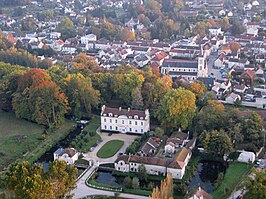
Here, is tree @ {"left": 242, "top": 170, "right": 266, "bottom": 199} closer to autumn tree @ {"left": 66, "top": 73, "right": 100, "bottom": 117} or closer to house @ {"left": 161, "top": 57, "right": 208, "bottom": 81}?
autumn tree @ {"left": 66, "top": 73, "right": 100, "bottom": 117}

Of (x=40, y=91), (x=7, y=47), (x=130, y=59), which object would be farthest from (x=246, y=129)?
(x=7, y=47)

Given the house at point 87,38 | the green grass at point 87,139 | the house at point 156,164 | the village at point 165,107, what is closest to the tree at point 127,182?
the village at point 165,107

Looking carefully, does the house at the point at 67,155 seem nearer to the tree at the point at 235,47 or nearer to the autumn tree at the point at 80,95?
the autumn tree at the point at 80,95

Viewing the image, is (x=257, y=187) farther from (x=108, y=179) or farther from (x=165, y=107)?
(x=165, y=107)

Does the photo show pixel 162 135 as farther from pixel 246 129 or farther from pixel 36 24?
pixel 36 24

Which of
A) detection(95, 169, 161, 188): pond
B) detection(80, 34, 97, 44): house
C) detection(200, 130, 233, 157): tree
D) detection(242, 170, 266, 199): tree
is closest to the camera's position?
detection(242, 170, 266, 199): tree

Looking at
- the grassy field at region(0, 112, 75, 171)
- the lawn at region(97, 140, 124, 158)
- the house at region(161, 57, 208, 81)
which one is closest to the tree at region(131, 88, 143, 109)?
the lawn at region(97, 140, 124, 158)
